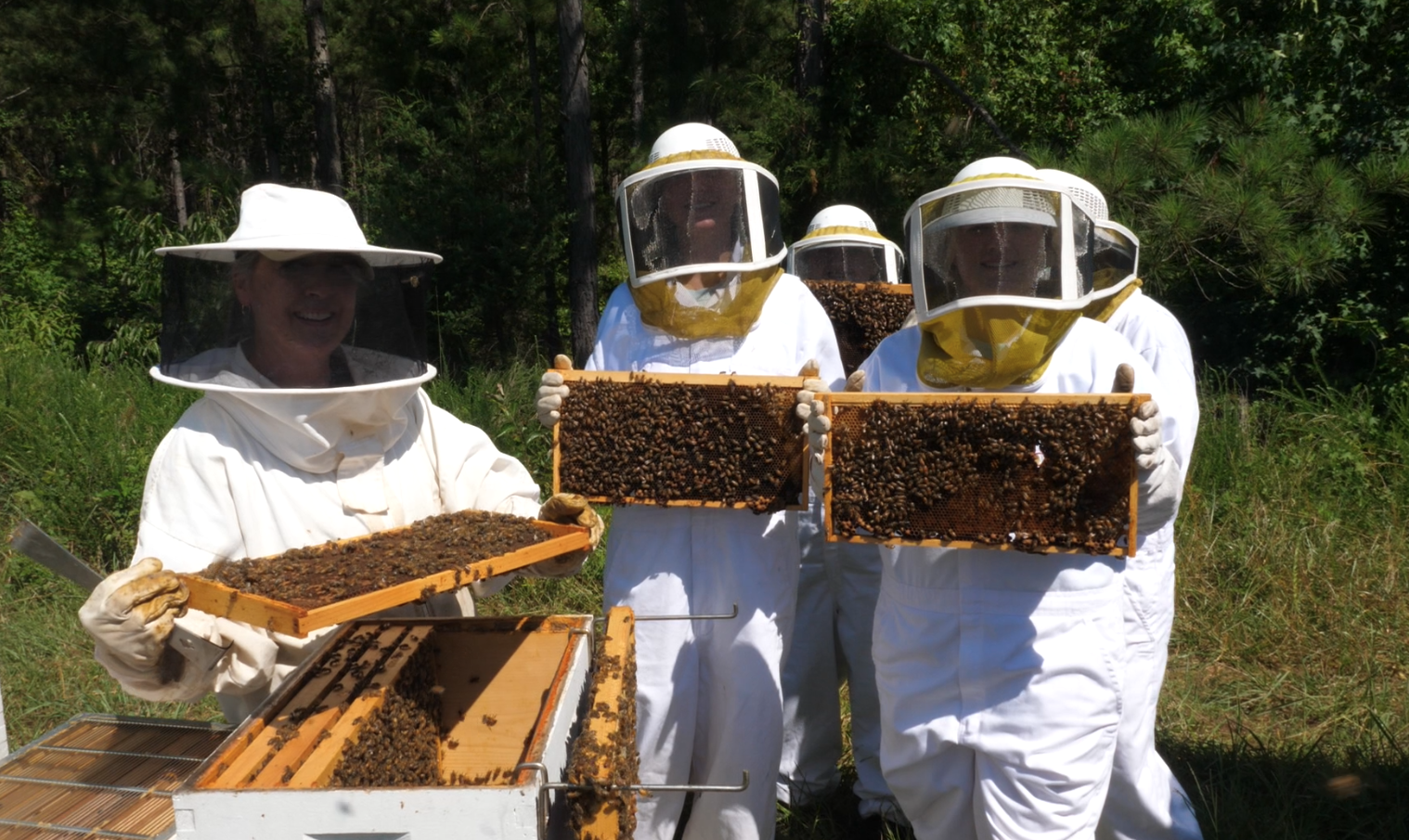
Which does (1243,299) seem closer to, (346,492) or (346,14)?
(346,492)

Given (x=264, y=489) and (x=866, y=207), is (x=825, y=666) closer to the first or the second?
(x=264, y=489)

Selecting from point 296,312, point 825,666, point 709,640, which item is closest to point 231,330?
point 296,312

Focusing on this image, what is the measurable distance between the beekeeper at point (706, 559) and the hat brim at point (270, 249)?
3.31 feet

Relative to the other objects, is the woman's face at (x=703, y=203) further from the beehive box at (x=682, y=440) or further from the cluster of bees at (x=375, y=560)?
the cluster of bees at (x=375, y=560)

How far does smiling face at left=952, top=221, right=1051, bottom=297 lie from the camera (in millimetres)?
2682

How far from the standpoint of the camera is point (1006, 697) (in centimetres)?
266

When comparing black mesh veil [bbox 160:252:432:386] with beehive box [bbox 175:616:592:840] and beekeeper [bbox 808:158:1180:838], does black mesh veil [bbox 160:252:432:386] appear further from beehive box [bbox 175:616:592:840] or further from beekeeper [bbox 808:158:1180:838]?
beekeeper [bbox 808:158:1180:838]

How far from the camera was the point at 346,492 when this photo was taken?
8.83ft

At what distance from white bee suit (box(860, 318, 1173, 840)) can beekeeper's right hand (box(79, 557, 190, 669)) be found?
1.79m

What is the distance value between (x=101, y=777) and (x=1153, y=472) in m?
2.62

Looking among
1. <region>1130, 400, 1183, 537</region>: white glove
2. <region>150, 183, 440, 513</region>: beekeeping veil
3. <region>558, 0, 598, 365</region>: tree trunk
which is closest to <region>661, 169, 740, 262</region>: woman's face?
<region>150, 183, 440, 513</region>: beekeeping veil

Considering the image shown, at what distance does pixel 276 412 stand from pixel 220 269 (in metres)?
0.43

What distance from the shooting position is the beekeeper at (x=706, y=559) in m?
3.45

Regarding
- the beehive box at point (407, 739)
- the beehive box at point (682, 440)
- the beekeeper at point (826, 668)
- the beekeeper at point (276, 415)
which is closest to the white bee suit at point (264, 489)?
the beekeeper at point (276, 415)
